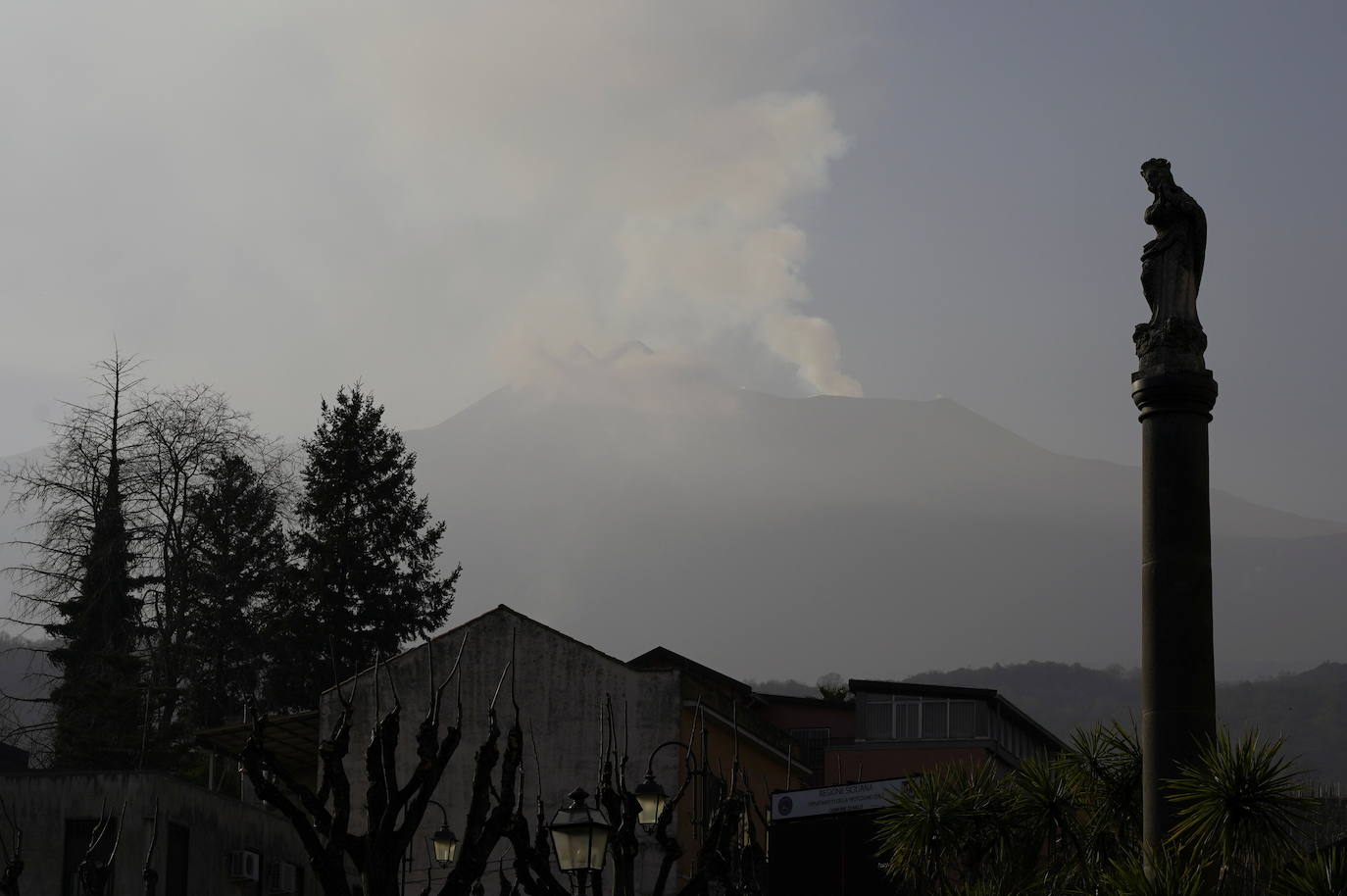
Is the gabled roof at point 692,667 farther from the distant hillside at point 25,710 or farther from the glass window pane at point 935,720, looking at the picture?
the distant hillside at point 25,710

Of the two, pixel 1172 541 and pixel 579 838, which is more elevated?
pixel 1172 541

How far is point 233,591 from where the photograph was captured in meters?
60.5

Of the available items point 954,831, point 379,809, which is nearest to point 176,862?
point 954,831

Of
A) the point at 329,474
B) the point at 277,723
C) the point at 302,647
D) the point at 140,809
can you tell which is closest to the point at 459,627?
the point at 277,723

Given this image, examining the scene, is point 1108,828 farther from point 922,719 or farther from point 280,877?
point 922,719

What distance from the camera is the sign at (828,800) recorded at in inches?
1261

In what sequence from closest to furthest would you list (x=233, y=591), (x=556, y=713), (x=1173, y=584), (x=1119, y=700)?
(x=1173, y=584), (x=556, y=713), (x=233, y=591), (x=1119, y=700)

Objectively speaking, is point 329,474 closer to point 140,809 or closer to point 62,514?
point 62,514

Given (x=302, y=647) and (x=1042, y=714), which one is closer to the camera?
(x=302, y=647)

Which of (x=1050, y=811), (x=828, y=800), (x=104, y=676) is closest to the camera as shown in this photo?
(x=1050, y=811)

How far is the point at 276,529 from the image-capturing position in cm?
6181

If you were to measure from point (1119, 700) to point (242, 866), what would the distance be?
114447 mm

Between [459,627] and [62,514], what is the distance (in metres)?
15.0

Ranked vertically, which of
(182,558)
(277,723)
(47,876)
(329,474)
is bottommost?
(47,876)
